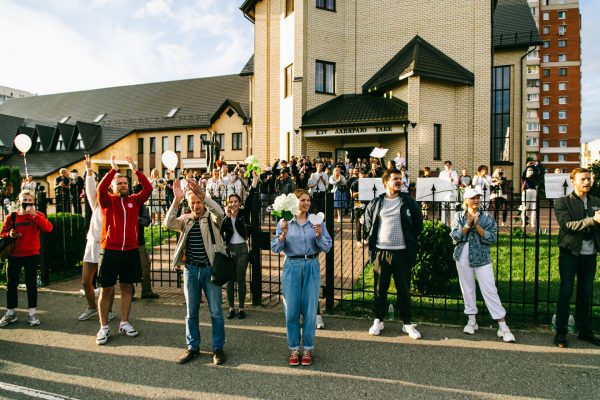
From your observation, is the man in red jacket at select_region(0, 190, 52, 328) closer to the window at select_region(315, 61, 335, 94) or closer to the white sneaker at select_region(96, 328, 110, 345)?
the white sneaker at select_region(96, 328, 110, 345)

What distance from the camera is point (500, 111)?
2342 cm

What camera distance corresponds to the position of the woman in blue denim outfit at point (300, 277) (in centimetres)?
445

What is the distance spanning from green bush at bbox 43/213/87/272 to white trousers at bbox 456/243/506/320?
771 centimetres

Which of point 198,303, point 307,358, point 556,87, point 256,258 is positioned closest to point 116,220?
point 198,303

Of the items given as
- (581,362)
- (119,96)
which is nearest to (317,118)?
(581,362)

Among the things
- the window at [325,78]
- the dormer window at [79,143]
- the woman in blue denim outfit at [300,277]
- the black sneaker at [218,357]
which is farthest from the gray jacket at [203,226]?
the dormer window at [79,143]

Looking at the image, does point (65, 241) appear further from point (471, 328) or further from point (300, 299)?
point (471, 328)

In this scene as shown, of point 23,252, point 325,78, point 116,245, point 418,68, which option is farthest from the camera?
point 325,78

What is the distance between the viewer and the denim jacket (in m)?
5.21

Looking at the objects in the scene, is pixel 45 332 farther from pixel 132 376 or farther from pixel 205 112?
pixel 205 112

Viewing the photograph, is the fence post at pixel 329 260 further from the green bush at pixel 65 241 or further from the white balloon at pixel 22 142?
the white balloon at pixel 22 142

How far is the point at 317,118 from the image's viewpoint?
19.9 metres

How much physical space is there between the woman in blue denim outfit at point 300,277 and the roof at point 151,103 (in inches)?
1335

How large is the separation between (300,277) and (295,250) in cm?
31
